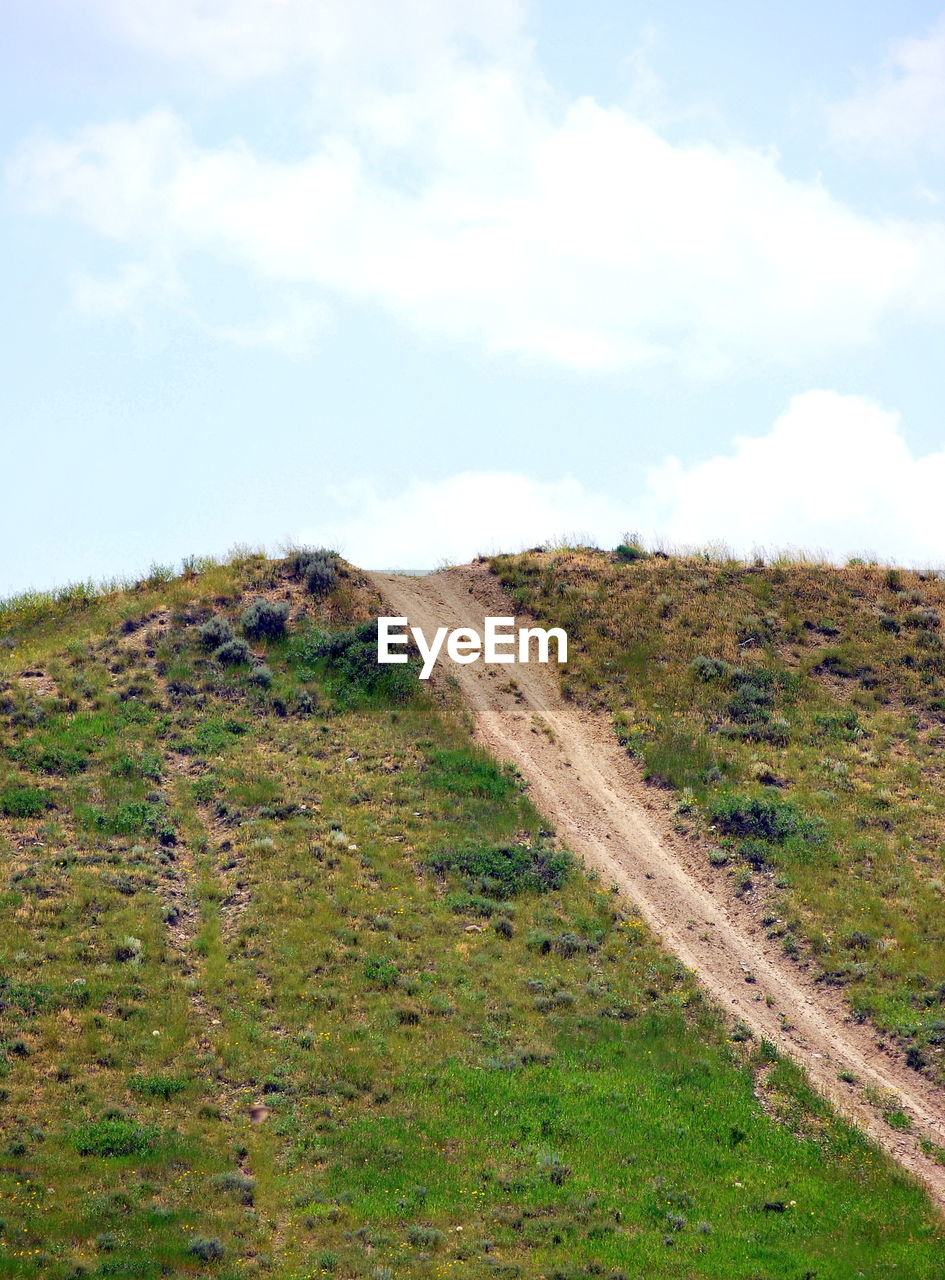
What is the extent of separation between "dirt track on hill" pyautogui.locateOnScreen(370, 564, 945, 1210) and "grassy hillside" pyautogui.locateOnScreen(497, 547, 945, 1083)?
0.79m

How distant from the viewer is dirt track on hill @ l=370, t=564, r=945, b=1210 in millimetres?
29406

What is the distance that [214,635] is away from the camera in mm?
50312

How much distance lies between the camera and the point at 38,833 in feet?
123

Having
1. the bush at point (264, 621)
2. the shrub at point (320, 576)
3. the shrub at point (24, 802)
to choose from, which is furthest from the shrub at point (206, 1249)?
the shrub at point (320, 576)

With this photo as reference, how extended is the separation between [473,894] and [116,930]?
32.9 feet

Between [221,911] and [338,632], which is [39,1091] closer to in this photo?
[221,911]

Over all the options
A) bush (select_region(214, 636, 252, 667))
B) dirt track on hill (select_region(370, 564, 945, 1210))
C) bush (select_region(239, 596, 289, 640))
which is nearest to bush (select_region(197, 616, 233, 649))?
bush (select_region(214, 636, 252, 667))

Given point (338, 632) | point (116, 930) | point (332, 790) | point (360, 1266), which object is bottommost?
point (360, 1266)

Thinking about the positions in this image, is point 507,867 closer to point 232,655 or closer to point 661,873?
point 661,873

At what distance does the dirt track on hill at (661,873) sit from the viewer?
96.5 ft

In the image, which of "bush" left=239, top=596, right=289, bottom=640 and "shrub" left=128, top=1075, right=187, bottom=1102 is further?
"bush" left=239, top=596, right=289, bottom=640

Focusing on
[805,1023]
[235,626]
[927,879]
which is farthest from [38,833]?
[927,879]

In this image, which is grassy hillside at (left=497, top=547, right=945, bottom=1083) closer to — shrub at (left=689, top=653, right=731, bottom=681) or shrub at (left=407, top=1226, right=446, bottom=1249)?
shrub at (left=689, top=653, right=731, bottom=681)

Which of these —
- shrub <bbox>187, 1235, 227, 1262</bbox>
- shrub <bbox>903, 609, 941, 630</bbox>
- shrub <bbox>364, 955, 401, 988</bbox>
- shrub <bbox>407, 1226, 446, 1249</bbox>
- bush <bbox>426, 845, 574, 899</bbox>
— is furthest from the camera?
shrub <bbox>903, 609, 941, 630</bbox>
